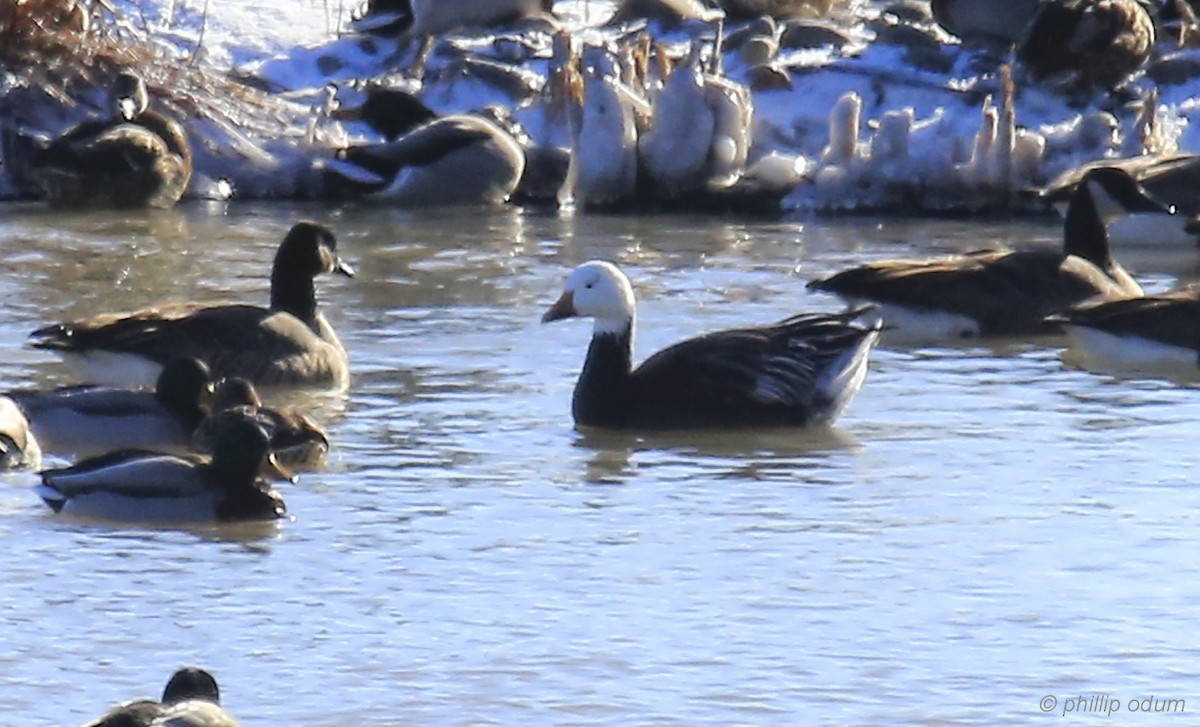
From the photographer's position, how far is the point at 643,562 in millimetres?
8906

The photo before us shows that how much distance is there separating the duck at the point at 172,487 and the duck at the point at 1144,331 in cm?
477

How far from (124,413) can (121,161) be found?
330 inches

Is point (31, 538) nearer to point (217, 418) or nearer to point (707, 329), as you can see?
point (217, 418)

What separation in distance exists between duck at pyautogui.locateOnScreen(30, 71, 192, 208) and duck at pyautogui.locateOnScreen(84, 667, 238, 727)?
498 inches

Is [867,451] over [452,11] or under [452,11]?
under

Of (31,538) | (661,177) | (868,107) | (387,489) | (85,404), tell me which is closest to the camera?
(31,538)

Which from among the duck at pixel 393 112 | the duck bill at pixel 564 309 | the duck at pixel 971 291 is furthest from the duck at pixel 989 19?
the duck bill at pixel 564 309

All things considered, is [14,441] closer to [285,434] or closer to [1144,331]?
[285,434]

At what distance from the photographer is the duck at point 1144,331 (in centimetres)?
1266

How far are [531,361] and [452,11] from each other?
9.92 metres

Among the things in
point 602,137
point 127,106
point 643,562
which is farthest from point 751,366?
point 127,106

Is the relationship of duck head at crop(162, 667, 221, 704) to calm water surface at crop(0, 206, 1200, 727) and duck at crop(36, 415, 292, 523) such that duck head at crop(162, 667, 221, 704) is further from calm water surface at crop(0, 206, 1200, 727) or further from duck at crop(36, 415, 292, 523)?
duck at crop(36, 415, 292, 523)

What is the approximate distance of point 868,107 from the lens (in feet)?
68.2

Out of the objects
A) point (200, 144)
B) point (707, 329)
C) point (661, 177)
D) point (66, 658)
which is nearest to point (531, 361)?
point (707, 329)
